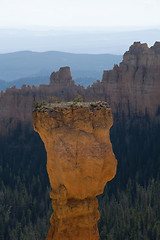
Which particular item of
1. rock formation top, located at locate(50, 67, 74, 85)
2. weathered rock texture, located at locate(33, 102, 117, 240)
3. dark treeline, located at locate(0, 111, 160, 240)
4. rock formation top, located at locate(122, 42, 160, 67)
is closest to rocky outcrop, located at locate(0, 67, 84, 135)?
rock formation top, located at locate(50, 67, 74, 85)

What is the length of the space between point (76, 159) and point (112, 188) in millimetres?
35312

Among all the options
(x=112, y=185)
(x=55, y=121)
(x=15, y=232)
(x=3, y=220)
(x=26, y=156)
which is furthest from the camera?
(x=26, y=156)

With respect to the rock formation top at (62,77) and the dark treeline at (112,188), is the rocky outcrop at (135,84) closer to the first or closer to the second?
the dark treeline at (112,188)

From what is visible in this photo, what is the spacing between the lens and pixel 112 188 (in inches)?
1954

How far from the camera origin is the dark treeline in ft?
117

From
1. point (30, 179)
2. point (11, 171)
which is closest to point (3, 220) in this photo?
point (30, 179)

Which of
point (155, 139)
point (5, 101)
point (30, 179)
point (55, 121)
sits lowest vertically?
point (30, 179)

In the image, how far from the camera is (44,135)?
15.8 metres

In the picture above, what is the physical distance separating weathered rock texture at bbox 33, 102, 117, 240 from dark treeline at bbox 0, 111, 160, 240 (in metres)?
17.6

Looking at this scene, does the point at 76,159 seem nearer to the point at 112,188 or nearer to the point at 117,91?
the point at 112,188

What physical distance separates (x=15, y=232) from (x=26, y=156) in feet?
83.1

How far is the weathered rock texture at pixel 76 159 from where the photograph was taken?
1519cm

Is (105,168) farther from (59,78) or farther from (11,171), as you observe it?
(59,78)

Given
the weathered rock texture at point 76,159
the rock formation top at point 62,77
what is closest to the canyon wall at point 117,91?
the rock formation top at point 62,77
